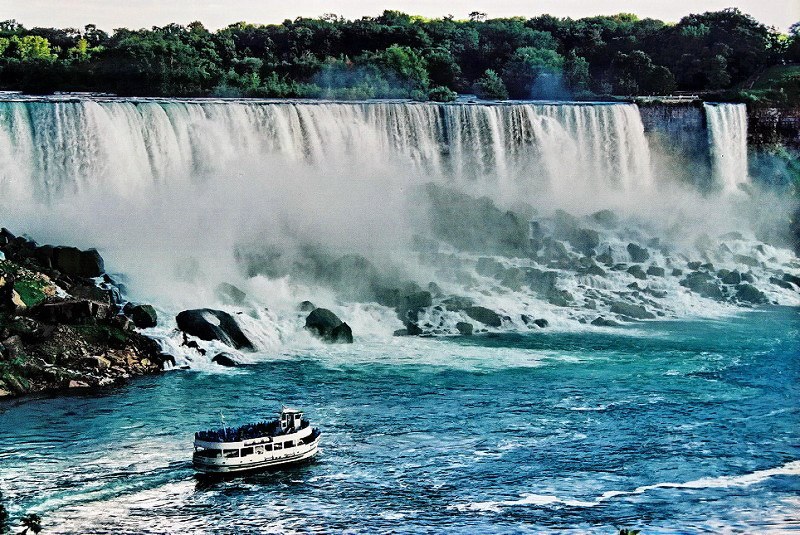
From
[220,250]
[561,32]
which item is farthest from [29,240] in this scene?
[561,32]

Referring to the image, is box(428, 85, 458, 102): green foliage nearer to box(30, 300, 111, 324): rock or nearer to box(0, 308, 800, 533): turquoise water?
box(0, 308, 800, 533): turquoise water

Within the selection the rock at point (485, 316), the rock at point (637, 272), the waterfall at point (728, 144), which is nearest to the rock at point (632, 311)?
the rock at point (637, 272)

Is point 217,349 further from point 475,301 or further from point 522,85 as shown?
point 522,85

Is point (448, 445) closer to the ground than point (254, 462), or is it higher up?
closer to the ground

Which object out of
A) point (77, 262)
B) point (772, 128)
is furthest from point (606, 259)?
point (77, 262)

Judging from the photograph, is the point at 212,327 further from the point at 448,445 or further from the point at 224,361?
the point at 448,445

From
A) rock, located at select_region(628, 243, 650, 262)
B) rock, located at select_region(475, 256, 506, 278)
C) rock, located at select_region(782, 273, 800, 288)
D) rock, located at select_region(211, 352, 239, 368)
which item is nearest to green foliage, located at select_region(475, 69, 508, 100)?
rock, located at select_region(628, 243, 650, 262)
